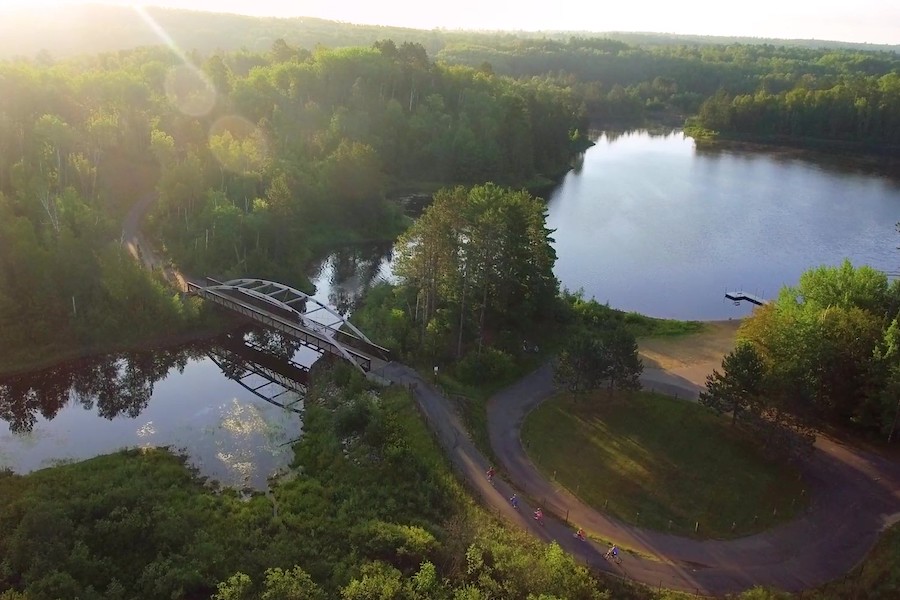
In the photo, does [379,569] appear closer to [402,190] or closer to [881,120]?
[402,190]

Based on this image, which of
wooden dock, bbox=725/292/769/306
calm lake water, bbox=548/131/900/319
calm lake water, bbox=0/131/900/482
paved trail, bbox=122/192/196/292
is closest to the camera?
calm lake water, bbox=0/131/900/482

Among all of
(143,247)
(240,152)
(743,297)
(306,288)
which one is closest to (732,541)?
(743,297)

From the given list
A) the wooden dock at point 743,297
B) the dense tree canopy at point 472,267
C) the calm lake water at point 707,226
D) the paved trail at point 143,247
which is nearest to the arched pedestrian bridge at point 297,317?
the paved trail at point 143,247

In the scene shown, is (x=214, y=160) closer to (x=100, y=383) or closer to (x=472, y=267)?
(x=100, y=383)

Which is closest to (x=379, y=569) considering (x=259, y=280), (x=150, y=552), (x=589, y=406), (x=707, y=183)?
(x=150, y=552)

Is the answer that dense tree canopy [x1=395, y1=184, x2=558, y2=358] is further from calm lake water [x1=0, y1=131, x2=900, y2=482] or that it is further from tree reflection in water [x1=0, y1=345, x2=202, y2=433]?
tree reflection in water [x1=0, y1=345, x2=202, y2=433]

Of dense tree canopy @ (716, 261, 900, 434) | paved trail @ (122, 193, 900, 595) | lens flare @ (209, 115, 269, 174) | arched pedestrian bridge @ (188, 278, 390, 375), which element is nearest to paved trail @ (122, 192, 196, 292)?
arched pedestrian bridge @ (188, 278, 390, 375)
